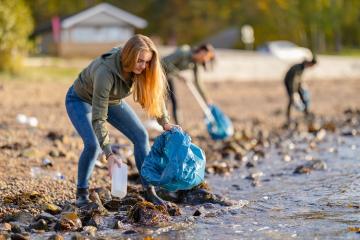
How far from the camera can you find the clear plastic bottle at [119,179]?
6.34m

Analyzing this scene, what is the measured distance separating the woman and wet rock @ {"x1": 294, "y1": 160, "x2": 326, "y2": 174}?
3.22 meters

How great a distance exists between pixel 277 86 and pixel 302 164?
17774mm

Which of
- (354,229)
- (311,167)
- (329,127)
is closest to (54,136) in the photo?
(311,167)

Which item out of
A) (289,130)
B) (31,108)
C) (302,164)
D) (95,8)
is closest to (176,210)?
(302,164)

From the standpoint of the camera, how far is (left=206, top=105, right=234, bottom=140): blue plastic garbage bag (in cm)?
1204

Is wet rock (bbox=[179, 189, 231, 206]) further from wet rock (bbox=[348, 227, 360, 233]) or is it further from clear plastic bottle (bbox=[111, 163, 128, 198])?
wet rock (bbox=[348, 227, 360, 233])

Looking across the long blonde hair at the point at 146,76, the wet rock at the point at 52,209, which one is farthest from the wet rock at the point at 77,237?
the long blonde hair at the point at 146,76

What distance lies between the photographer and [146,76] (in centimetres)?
622

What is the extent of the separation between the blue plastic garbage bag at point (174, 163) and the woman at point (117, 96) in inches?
5.8

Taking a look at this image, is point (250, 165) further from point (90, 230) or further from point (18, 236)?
point (18, 236)

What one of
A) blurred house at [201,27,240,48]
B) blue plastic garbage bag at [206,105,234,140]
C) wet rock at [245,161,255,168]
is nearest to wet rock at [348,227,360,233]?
wet rock at [245,161,255,168]

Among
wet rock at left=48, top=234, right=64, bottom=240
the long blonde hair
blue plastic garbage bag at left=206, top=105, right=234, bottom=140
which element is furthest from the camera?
blue plastic garbage bag at left=206, top=105, right=234, bottom=140

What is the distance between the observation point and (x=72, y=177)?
8.72m

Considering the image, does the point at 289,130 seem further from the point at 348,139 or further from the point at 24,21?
the point at 24,21
